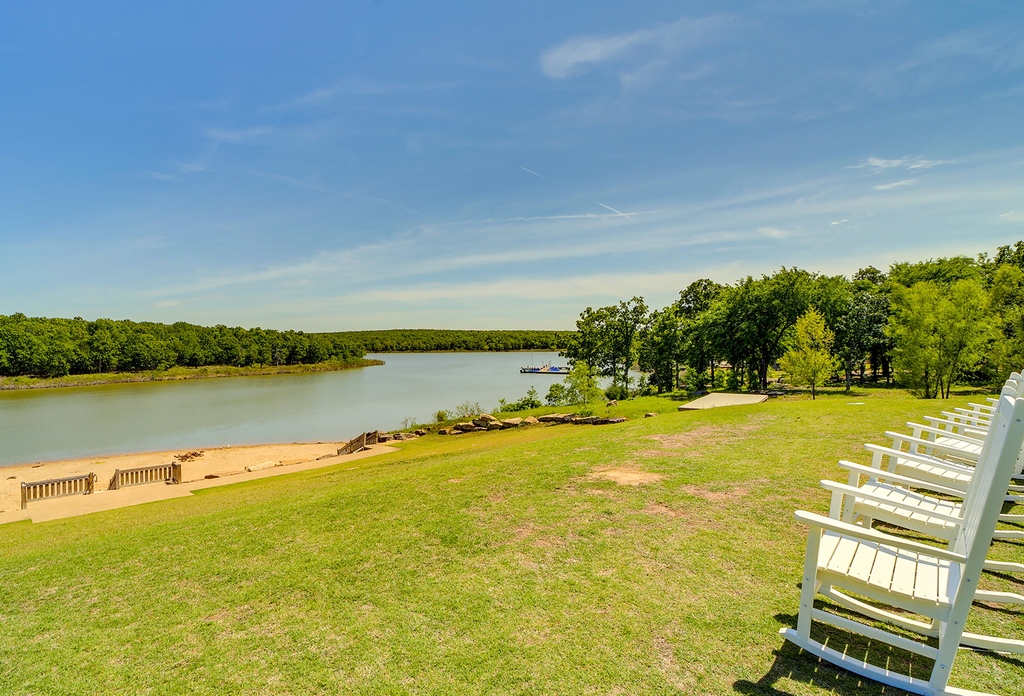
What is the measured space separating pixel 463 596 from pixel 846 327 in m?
42.2

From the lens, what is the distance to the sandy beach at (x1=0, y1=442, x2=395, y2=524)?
12.6m

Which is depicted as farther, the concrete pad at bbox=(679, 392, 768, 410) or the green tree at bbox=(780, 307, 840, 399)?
the green tree at bbox=(780, 307, 840, 399)

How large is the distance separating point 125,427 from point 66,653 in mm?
39176

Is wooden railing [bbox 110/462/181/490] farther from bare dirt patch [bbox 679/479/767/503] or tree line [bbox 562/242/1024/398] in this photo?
tree line [bbox 562/242/1024/398]

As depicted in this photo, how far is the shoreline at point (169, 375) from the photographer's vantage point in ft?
211

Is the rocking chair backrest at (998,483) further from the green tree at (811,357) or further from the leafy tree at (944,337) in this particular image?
the green tree at (811,357)

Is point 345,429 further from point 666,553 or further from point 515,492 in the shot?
point 666,553

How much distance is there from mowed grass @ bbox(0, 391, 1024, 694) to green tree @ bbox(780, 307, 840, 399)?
22.1 m

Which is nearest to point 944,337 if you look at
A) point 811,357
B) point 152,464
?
point 811,357

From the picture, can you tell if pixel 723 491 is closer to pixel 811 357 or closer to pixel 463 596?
pixel 463 596

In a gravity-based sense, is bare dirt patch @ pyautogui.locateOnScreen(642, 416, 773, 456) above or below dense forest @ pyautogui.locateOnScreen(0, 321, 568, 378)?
below

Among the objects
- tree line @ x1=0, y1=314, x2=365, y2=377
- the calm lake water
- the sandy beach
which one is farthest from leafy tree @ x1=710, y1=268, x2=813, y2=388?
tree line @ x1=0, y1=314, x2=365, y2=377

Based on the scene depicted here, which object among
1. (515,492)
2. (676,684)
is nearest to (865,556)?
(676,684)

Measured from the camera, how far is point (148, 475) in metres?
17.2
